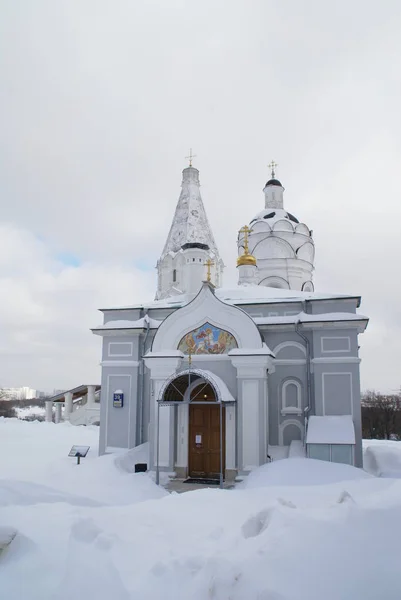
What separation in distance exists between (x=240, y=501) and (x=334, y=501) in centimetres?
146

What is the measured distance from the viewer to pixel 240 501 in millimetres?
7590

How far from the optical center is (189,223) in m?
29.6

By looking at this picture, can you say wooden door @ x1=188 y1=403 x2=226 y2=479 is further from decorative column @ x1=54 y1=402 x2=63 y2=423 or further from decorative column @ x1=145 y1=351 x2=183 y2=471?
decorative column @ x1=54 y1=402 x2=63 y2=423

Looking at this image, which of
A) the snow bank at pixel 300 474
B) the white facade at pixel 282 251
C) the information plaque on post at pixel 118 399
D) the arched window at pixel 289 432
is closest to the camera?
the snow bank at pixel 300 474

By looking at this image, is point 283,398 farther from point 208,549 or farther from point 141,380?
point 208,549

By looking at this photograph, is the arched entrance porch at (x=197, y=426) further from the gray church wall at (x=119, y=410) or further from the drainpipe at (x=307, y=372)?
the drainpipe at (x=307, y=372)

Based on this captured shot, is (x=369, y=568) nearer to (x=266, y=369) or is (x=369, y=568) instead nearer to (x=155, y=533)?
(x=155, y=533)

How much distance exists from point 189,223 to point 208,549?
Answer: 25.3 m

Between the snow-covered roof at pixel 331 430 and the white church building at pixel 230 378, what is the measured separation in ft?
0.08

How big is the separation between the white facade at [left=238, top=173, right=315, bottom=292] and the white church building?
8480 millimetres

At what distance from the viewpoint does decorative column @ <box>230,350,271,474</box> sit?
39.7 feet

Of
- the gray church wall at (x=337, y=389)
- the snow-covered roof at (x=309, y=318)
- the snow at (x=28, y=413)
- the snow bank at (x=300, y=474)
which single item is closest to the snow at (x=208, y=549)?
the snow bank at (x=300, y=474)

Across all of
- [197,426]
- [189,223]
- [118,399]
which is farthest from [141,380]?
[189,223]

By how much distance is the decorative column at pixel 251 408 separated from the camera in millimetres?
12094
